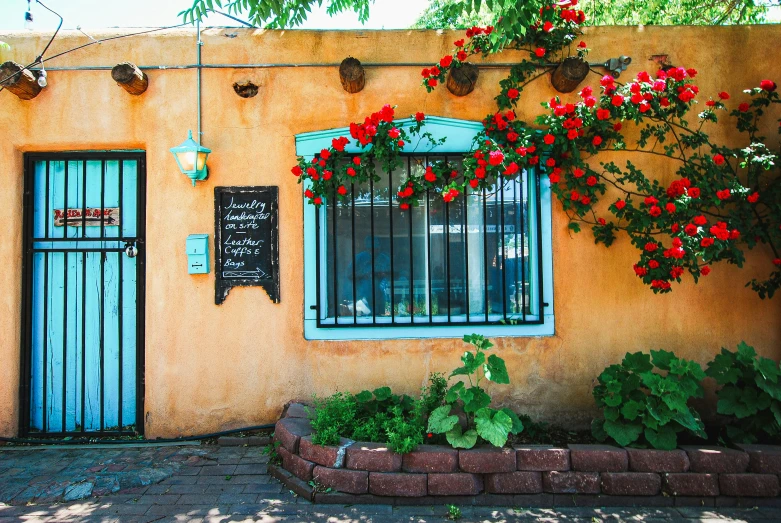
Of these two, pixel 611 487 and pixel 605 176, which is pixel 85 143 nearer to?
pixel 605 176

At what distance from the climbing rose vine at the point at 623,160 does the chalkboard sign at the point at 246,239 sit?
0.50 meters

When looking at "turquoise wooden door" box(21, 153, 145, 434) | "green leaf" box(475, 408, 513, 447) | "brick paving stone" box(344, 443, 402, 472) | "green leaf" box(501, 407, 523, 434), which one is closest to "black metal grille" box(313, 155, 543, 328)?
"green leaf" box(501, 407, 523, 434)

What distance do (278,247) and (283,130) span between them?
99 centimetres

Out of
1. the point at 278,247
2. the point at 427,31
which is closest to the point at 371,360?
the point at 278,247

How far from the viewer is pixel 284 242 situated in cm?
447

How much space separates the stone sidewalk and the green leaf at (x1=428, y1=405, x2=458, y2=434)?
490 millimetres

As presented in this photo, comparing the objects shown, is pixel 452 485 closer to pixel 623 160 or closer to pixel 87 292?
pixel 623 160

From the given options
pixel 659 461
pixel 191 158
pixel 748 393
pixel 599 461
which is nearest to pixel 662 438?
pixel 659 461

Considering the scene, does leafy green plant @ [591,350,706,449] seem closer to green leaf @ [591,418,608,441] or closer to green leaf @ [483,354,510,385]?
green leaf @ [591,418,608,441]

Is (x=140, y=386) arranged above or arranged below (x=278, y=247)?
below

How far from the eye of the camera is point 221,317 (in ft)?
14.6

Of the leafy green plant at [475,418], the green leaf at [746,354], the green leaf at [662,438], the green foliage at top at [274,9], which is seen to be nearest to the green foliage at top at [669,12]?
the green foliage at top at [274,9]

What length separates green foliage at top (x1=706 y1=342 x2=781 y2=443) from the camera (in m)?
3.75

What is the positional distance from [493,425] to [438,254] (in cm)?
164
